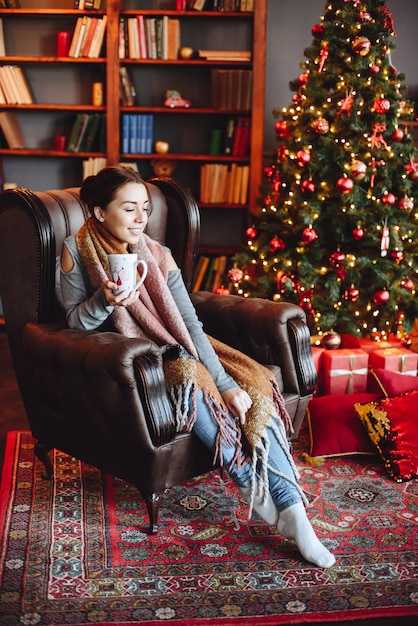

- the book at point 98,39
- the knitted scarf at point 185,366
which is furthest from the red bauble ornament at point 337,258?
the book at point 98,39

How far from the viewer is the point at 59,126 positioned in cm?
484

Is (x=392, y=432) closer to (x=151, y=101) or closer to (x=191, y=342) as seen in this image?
(x=191, y=342)

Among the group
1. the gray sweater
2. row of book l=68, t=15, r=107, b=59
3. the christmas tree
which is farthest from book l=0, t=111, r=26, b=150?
the gray sweater

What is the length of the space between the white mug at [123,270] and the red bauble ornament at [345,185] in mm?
1744

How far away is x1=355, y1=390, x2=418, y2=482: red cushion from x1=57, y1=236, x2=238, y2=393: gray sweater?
696 mm

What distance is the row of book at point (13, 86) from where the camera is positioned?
4.56 metres

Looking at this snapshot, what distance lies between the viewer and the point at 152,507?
2.17 m

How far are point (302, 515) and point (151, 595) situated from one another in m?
0.46

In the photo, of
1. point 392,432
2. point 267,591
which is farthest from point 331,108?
point 267,591

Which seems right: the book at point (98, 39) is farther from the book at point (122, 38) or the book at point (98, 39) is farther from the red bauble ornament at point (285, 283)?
the red bauble ornament at point (285, 283)

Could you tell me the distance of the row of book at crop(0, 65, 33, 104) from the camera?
456cm

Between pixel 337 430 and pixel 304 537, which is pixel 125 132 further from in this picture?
pixel 304 537

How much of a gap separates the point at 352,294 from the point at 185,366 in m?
1.64

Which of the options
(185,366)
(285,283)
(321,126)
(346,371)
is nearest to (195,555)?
(185,366)
